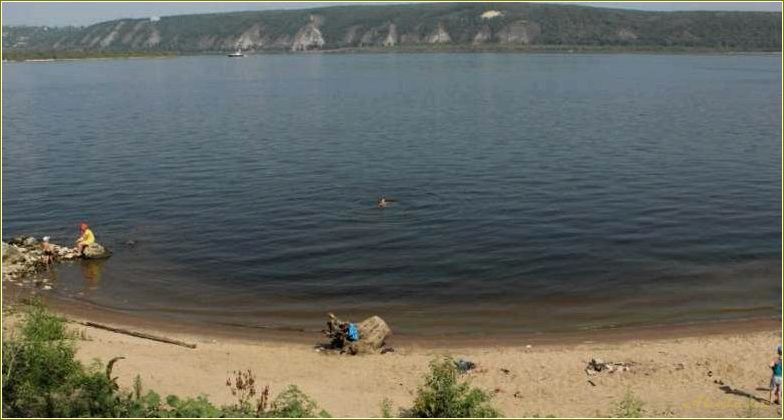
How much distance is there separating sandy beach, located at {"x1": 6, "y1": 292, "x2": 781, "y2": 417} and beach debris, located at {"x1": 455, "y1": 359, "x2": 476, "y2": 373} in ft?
0.90

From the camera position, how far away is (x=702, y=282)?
119 feet

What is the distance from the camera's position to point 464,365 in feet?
89.8


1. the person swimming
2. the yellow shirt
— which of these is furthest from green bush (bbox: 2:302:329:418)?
the person swimming

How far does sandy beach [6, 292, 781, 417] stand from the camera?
24453 mm

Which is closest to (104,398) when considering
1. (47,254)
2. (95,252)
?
(47,254)

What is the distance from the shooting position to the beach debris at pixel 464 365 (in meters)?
27.2

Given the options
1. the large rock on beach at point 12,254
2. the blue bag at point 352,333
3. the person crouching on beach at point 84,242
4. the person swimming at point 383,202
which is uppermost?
the person swimming at point 383,202

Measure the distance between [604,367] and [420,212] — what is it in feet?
71.5

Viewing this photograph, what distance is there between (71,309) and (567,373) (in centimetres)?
2090

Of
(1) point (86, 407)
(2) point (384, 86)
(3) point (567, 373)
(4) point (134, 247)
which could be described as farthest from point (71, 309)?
(2) point (384, 86)

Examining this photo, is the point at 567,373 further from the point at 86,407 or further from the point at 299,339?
the point at 86,407

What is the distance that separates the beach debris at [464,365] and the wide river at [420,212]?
12.4ft

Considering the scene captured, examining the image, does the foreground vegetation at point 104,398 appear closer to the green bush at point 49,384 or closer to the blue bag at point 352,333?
the green bush at point 49,384

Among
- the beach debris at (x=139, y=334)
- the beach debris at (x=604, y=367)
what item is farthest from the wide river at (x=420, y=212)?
the beach debris at (x=604, y=367)
